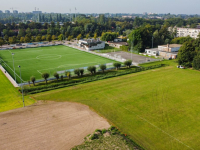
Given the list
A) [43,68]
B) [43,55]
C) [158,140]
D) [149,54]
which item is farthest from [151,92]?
[43,55]

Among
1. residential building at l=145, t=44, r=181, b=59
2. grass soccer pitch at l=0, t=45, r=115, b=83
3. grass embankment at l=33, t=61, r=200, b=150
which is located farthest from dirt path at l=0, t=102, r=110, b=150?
residential building at l=145, t=44, r=181, b=59

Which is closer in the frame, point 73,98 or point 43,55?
point 73,98

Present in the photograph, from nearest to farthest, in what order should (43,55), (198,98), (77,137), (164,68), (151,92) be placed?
(77,137) → (198,98) → (151,92) → (164,68) → (43,55)

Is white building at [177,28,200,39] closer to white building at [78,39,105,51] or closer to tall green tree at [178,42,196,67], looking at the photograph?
white building at [78,39,105,51]

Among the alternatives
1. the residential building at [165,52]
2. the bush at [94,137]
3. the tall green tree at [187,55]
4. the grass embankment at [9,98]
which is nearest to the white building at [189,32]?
the residential building at [165,52]

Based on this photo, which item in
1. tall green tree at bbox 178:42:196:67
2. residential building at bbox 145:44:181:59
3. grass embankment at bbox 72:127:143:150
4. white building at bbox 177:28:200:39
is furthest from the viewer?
white building at bbox 177:28:200:39

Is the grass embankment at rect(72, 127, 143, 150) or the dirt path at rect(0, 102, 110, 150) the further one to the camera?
the dirt path at rect(0, 102, 110, 150)

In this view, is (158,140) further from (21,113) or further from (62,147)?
(21,113)

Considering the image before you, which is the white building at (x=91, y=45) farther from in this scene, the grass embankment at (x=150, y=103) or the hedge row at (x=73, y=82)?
the grass embankment at (x=150, y=103)
